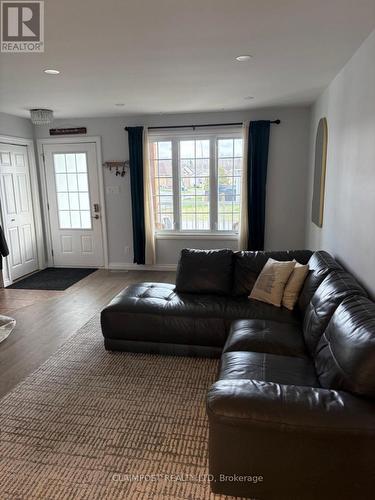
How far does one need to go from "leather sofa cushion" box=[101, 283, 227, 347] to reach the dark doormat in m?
2.33

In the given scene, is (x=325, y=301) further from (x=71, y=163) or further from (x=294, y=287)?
(x=71, y=163)

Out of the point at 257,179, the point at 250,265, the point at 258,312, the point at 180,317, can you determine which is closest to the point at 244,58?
the point at 250,265

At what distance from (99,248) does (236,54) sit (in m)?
4.08

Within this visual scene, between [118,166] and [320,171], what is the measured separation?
122 inches

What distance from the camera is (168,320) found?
290cm

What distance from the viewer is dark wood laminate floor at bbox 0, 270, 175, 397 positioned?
300 centimetres

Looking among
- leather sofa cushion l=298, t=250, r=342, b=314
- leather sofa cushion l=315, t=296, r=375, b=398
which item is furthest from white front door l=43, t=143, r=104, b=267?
leather sofa cushion l=315, t=296, r=375, b=398

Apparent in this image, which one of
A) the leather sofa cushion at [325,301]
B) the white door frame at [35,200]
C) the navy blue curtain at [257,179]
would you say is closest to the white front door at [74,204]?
the white door frame at [35,200]

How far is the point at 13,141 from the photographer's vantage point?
524cm

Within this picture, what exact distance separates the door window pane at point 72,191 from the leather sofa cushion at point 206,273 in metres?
3.06

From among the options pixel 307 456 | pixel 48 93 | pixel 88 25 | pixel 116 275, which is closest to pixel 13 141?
pixel 48 93

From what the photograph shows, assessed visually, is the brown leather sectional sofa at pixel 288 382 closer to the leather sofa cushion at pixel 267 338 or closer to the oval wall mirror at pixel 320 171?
the leather sofa cushion at pixel 267 338

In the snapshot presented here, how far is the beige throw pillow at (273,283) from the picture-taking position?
2943 mm

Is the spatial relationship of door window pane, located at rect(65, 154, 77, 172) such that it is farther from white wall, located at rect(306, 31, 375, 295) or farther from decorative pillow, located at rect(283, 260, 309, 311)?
decorative pillow, located at rect(283, 260, 309, 311)
